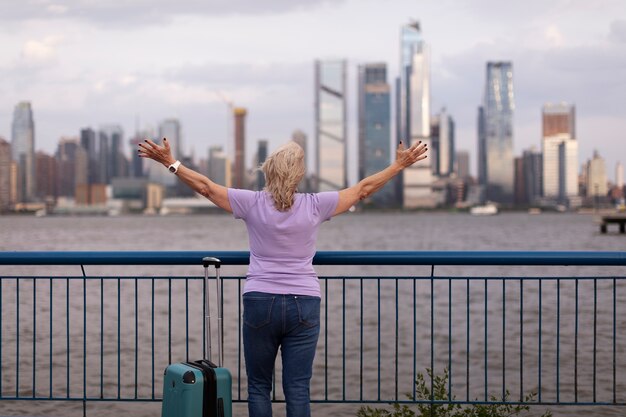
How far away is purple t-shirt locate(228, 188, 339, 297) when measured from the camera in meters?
4.56

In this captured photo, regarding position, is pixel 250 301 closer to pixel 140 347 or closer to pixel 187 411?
pixel 187 411

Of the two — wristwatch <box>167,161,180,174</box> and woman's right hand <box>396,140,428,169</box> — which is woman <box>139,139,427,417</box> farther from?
woman's right hand <box>396,140,428,169</box>

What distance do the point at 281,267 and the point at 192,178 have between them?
70cm

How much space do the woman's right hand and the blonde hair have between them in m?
0.67

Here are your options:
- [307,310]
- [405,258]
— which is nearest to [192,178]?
[307,310]

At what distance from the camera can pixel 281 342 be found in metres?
4.64

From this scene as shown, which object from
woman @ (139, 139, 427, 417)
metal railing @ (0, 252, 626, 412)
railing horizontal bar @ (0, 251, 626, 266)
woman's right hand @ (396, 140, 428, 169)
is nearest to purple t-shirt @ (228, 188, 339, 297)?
woman @ (139, 139, 427, 417)

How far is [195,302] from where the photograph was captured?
2623 centimetres

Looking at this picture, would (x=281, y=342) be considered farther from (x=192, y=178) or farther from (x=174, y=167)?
(x=174, y=167)

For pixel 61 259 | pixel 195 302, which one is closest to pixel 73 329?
pixel 195 302

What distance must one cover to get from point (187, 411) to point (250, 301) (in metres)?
0.70

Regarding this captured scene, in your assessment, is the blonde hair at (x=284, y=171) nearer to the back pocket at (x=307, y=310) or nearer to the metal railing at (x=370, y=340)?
A: the back pocket at (x=307, y=310)

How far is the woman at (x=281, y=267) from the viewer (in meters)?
4.52

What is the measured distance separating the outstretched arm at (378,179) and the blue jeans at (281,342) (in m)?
0.56
